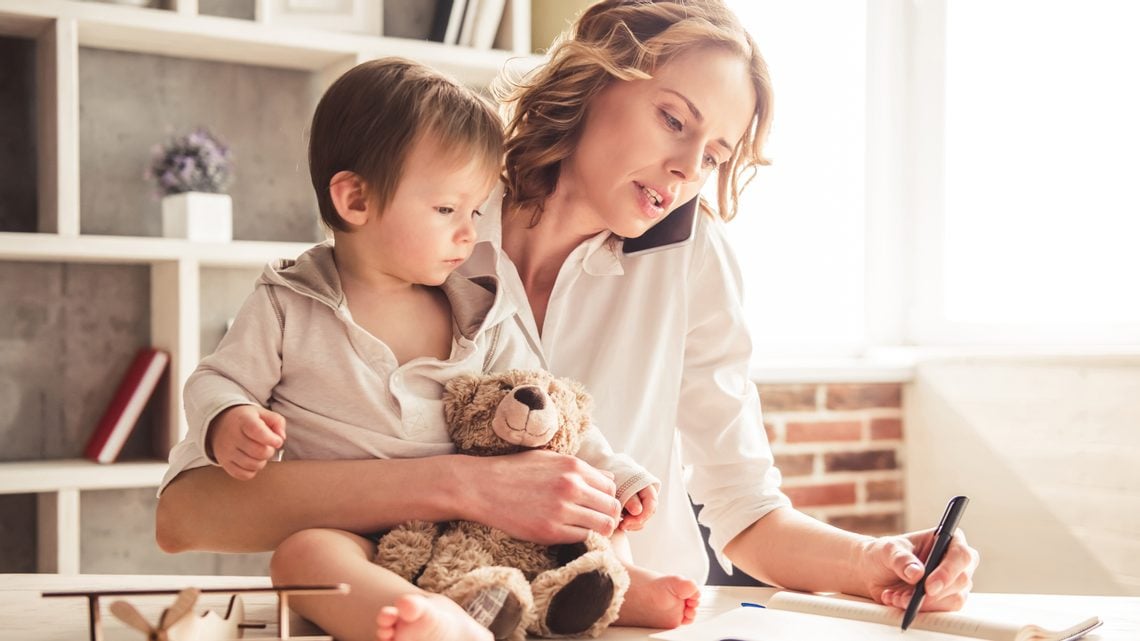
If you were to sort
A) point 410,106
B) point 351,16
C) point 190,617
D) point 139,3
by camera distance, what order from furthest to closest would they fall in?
point 351,16, point 139,3, point 410,106, point 190,617

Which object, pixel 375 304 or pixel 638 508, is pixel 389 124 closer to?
pixel 375 304

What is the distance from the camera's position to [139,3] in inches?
104

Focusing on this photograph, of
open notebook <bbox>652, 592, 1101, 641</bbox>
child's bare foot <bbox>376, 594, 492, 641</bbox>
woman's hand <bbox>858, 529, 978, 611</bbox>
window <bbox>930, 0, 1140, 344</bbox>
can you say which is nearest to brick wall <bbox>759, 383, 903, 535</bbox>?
→ window <bbox>930, 0, 1140, 344</bbox>

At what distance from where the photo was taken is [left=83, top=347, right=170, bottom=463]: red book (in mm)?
2666

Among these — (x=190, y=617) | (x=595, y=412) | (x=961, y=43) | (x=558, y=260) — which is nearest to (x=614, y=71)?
(x=558, y=260)

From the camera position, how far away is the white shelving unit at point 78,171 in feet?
8.21

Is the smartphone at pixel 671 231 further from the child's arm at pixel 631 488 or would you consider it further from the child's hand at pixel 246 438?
the child's hand at pixel 246 438

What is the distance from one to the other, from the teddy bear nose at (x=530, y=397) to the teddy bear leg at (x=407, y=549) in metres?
0.14

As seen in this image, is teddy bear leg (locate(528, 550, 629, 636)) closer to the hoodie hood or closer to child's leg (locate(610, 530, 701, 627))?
child's leg (locate(610, 530, 701, 627))

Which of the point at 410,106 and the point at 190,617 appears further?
the point at 410,106

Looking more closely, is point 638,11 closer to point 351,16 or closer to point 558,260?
point 558,260

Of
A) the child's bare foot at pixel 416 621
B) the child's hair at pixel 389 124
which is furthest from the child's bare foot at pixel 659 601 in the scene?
the child's hair at pixel 389 124

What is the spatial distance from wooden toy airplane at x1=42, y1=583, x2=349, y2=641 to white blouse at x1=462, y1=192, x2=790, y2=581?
67 cm

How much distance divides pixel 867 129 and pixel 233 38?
1782 millimetres
